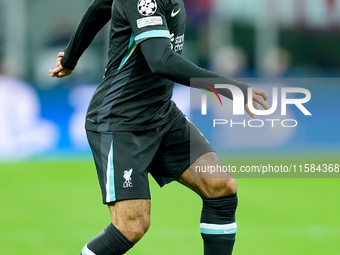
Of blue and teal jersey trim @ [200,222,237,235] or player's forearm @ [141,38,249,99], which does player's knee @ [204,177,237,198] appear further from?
player's forearm @ [141,38,249,99]

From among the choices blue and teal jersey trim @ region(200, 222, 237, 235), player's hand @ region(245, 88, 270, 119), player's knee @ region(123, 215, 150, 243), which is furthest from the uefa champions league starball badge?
blue and teal jersey trim @ region(200, 222, 237, 235)

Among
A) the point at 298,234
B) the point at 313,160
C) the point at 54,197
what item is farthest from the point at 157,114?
the point at 313,160

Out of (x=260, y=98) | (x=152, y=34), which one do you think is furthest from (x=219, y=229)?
(x=152, y=34)

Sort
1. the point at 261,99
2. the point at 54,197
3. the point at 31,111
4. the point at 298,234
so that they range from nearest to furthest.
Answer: the point at 261,99
the point at 298,234
the point at 54,197
the point at 31,111

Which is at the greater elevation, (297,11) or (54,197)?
(297,11)

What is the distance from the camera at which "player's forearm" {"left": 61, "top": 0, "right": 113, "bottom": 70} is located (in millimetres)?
4707

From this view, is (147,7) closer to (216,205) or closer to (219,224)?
(216,205)

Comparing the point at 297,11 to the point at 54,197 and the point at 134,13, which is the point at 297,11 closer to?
the point at 54,197

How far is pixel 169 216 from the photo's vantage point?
732 centimetres

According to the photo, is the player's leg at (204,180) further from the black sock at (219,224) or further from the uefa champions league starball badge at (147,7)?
the uefa champions league starball badge at (147,7)

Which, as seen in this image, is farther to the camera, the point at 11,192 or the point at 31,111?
the point at 31,111

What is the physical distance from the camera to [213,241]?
4.56 meters

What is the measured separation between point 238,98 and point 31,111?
27.0 feet

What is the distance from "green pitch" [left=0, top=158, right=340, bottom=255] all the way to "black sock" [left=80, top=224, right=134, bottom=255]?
1511 millimetres
